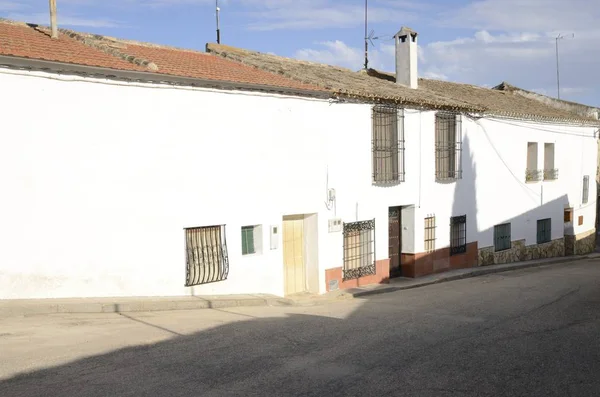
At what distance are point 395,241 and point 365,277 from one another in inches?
78.1

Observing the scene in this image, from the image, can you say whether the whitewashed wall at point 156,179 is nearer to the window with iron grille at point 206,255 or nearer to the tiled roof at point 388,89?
the window with iron grille at point 206,255

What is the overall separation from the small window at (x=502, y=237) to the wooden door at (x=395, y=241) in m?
5.10

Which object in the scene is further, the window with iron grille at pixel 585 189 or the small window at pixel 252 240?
the window with iron grille at pixel 585 189

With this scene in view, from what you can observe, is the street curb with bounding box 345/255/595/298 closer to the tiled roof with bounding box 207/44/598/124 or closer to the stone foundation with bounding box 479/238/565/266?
the stone foundation with bounding box 479/238/565/266

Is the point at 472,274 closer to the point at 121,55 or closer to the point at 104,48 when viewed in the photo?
the point at 121,55

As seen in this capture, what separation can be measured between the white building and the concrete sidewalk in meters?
0.35

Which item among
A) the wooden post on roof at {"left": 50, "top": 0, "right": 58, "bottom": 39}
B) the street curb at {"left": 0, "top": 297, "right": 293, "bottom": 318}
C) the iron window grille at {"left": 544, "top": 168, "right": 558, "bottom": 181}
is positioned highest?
the wooden post on roof at {"left": 50, "top": 0, "right": 58, "bottom": 39}

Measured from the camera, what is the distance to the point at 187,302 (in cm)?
1097

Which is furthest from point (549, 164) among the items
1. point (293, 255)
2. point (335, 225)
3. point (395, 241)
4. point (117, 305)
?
point (117, 305)

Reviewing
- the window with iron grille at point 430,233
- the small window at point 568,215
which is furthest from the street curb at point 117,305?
the small window at point 568,215

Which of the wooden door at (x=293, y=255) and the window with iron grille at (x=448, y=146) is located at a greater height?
the window with iron grille at (x=448, y=146)

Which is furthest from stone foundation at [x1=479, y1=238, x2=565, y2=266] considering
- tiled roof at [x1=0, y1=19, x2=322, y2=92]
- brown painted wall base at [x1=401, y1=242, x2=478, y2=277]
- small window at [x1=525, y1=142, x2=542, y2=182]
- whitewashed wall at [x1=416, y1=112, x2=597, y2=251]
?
tiled roof at [x1=0, y1=19, x2=322, y2=92]

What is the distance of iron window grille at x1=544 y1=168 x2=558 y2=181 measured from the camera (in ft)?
77.3

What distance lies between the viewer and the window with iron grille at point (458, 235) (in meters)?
19.0
